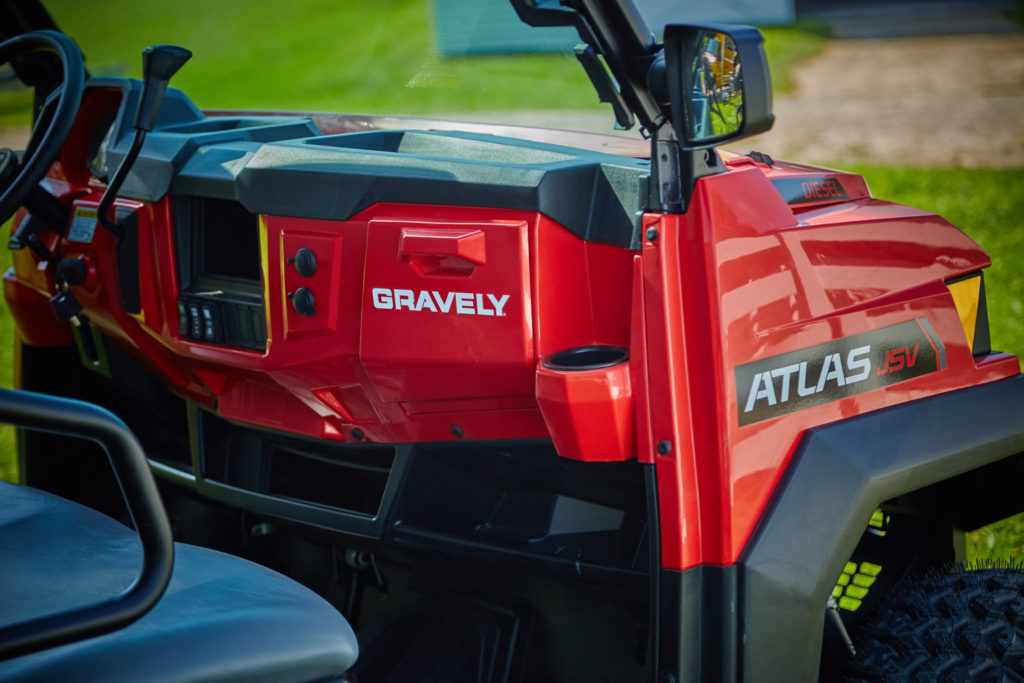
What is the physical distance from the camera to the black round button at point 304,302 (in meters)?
1.74

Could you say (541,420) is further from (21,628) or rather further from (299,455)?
(21,628)

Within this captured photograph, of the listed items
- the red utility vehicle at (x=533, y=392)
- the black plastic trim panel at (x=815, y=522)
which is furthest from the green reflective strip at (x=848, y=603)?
the black plastic trim panel at (x=815, y=522)

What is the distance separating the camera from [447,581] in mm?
2041

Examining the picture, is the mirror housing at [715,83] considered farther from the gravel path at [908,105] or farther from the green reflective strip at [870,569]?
the gravel path at [908,105]

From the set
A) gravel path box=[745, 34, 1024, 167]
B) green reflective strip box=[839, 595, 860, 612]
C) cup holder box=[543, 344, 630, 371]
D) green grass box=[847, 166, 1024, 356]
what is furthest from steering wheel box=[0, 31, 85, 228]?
gravel path box=[745, 34, 1024, 167]

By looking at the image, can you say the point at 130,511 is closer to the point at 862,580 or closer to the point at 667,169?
the point at 667,169

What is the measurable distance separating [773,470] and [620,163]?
1.70ft

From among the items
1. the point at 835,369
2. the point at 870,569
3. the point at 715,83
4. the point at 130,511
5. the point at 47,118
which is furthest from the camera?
the point at 870,569

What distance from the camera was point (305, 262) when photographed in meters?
1.73

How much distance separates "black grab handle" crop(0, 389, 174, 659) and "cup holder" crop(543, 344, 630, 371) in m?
0.63

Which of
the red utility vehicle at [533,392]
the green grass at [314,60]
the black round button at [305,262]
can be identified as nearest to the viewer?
the red utility vehicle at [533,392]

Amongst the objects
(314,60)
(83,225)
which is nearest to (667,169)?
(314,60)

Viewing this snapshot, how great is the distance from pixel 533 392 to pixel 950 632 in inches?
30.3

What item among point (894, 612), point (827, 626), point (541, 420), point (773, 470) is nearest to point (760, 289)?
point (773, 470)
